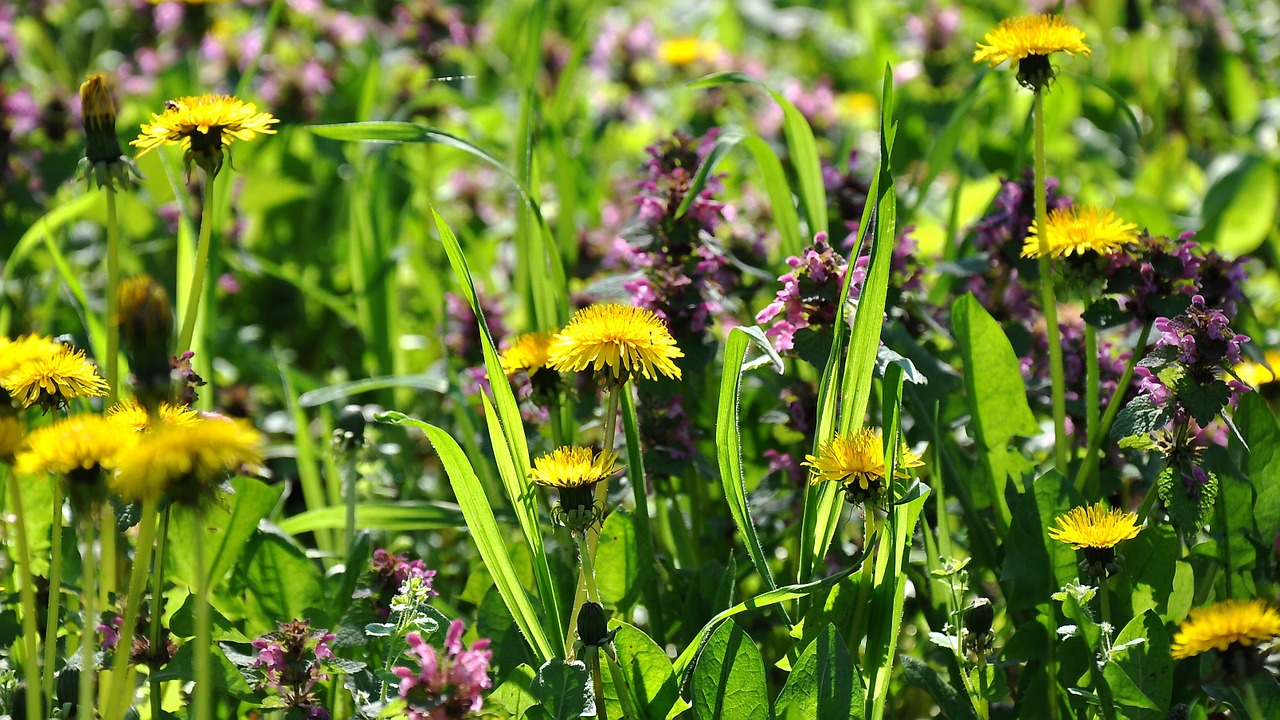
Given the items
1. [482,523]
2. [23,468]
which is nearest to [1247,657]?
[482,523]

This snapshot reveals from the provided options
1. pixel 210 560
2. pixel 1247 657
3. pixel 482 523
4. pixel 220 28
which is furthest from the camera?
pixel 220 28

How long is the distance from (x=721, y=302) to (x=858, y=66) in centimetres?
239

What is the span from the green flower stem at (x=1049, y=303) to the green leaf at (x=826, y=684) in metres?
0.47

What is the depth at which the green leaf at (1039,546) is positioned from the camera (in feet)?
4.54

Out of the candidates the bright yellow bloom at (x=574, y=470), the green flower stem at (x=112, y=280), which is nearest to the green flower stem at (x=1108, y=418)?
the bright yellow bloom at (x=574, y=470)

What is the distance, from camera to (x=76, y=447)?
40.8 inches

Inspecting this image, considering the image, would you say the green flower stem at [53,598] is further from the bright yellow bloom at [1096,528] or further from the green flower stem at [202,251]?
the bright yellow bloom at [1096,528]

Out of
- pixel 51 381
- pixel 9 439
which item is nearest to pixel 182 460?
pixel 9 439

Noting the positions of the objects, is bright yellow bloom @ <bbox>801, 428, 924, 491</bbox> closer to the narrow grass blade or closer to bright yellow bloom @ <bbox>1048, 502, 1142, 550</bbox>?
bright yellow bloom @ <bbox>1048, 502, 1142, 550</bbox>

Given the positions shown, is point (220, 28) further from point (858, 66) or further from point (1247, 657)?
point (1247, 657)

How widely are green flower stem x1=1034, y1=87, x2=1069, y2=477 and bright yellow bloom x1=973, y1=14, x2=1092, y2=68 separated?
0.05 metres

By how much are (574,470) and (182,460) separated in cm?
39

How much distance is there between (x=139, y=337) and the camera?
0.99m

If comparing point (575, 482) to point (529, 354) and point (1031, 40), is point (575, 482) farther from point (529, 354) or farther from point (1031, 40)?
point (1031, 40)
